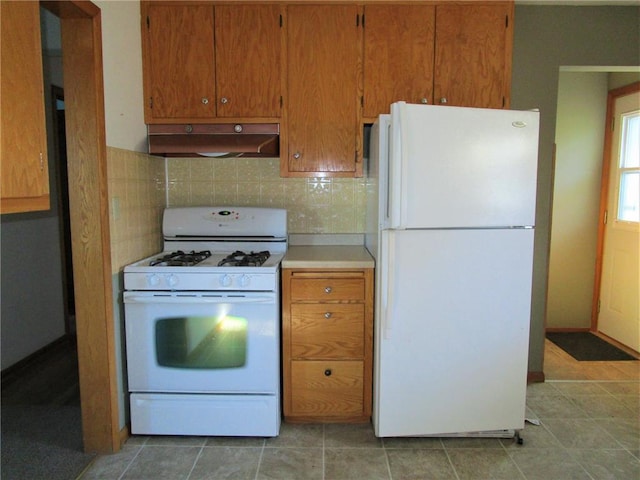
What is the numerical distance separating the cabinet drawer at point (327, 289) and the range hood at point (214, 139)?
0.80m

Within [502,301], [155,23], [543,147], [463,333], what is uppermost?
[155,23]

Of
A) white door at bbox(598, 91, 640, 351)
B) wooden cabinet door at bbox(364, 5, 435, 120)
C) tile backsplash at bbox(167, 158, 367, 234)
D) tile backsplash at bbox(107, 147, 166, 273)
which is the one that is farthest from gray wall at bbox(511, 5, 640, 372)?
tile backsplash at bbox(107, 147, 166, 273)

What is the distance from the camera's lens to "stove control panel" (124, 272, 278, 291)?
7.18 feet

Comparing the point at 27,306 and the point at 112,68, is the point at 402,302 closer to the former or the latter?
the point at 112,68

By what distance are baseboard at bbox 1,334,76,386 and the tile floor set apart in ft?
4.19

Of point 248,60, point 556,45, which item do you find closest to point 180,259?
point 248,60

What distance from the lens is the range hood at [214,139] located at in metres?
2.50

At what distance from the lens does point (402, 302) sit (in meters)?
2.12

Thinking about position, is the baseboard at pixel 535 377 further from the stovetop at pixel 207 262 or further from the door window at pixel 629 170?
the stovetop at pixel 207 262

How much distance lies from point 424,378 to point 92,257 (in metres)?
1.69

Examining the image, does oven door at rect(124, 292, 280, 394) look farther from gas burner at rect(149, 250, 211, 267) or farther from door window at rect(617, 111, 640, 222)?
door window at rect(617, 111, 640, 222)

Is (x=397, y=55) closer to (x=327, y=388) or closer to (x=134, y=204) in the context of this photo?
(x=134, y=204)

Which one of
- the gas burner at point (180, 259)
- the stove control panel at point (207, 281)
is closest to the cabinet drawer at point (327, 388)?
the stove control panel at point (207, 281)

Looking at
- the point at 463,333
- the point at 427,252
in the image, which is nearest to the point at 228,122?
the point at 427,252
